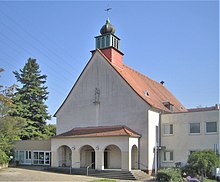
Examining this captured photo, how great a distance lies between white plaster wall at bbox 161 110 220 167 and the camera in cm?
2844

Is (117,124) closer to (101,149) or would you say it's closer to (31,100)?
(101,149)

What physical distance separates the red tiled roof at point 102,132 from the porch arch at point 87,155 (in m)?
1.88

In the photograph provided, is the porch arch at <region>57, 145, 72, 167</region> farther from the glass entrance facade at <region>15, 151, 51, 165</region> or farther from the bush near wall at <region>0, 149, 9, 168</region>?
the bush near wall at <region>0, 149, 9, 168</region>

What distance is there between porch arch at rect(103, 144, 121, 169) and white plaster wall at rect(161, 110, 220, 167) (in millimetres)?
4827

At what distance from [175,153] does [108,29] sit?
16329mm

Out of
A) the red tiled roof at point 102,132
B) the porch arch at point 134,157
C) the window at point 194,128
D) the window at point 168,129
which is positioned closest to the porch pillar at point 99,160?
the red tiled roof at point 102,132

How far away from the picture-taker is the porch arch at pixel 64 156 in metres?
32.6

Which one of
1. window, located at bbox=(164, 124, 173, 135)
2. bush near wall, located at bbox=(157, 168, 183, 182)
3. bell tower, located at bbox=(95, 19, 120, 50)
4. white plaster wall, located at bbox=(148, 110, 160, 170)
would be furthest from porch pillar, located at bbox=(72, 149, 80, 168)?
bell tower, located at bbox=(95, 19, 120, 50)

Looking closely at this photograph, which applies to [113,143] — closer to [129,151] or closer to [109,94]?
[129,151]

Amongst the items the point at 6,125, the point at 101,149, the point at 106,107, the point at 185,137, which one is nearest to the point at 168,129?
the point at 185,137

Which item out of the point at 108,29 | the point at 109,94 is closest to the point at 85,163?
the point at 109,94

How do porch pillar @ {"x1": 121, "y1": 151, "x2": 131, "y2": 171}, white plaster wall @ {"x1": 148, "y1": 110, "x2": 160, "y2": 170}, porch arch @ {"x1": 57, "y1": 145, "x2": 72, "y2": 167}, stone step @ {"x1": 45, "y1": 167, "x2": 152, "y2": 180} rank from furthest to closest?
porch arch @ {"x1": 57, "y1": 145, "x2": 72, "y2": 167} < white plaster wall @ {"x1": 148, "y1": 110, "x2": 160, "y2": 170} < porch pillar @ {"x1": 121, "y1": 151, "x2": 131, "y2": 171} < stone step @ {"x1": 45, "y1": 167, "x2": 152, "y2": 180}

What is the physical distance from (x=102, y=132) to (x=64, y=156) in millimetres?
7181

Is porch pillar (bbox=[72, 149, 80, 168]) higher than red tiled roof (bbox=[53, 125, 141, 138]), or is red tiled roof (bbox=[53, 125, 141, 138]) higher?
red tiled roof (bbox=[53, 125, 141, 138])
